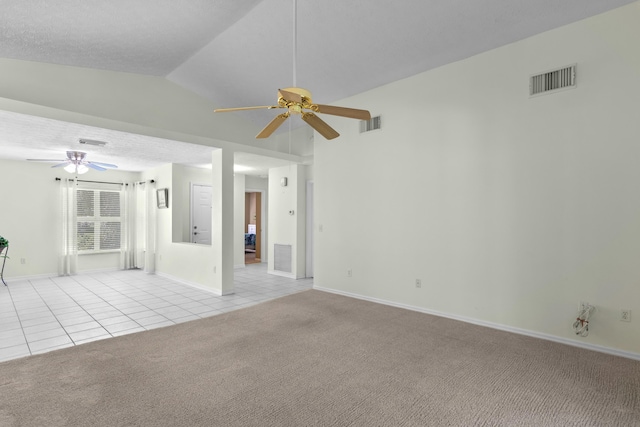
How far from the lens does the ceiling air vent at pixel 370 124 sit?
4.79m

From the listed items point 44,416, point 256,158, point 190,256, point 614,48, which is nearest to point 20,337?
point 44,416

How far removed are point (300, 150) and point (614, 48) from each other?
16.5 ft

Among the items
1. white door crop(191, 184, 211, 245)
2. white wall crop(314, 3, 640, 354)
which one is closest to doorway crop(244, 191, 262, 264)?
white door crop(191, 184, 211, 245)

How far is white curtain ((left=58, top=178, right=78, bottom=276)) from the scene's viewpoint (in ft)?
22.4

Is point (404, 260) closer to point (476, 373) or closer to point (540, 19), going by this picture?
point (476, 373)

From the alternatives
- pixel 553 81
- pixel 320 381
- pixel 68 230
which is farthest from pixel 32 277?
pixel 553 81

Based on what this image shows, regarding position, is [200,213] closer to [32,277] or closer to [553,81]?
[32,277]

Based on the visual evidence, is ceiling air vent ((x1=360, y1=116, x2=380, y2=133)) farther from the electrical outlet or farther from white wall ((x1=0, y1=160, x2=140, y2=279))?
white wall ((x1=0, y1=160, x2=140, y2=279))

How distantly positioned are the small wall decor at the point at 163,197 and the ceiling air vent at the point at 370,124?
14.9 feet

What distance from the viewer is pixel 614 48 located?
2951 mm

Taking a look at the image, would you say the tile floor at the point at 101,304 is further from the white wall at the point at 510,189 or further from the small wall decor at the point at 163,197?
the white wall at the point at 510,189

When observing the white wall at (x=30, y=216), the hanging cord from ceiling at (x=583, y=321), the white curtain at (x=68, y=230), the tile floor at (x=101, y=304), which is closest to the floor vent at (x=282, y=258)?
the tile floor at (x=101, y=304)

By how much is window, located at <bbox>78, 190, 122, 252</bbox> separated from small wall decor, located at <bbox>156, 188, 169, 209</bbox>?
55.9 inches

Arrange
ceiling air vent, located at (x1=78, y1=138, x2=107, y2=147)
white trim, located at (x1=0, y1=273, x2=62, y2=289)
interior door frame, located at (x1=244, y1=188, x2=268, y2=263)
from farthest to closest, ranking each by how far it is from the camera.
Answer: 1. interior door frame, located at (x1=244, y1=188, x2=268, y2=263)
2. white trim, located at (x1=0, y1=273, x2=62, y2=289)
3. ceiling air vent, located at (x1=78, y1=138, x2=107, y2=147)
